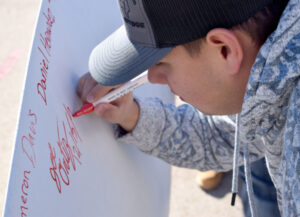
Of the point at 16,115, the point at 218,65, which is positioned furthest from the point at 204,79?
the point at 16,115

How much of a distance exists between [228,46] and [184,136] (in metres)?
0.44

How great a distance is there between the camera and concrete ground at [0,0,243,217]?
68.2 inches

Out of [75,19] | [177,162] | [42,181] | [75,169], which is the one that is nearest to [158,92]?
[177,162]

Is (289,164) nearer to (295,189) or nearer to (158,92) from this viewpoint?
(295,189)

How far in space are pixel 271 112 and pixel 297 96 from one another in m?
0.08

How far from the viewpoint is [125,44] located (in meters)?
0.85

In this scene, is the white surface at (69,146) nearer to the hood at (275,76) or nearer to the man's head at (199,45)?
the man's head at (199,45)

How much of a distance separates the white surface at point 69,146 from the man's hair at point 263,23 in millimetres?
266
